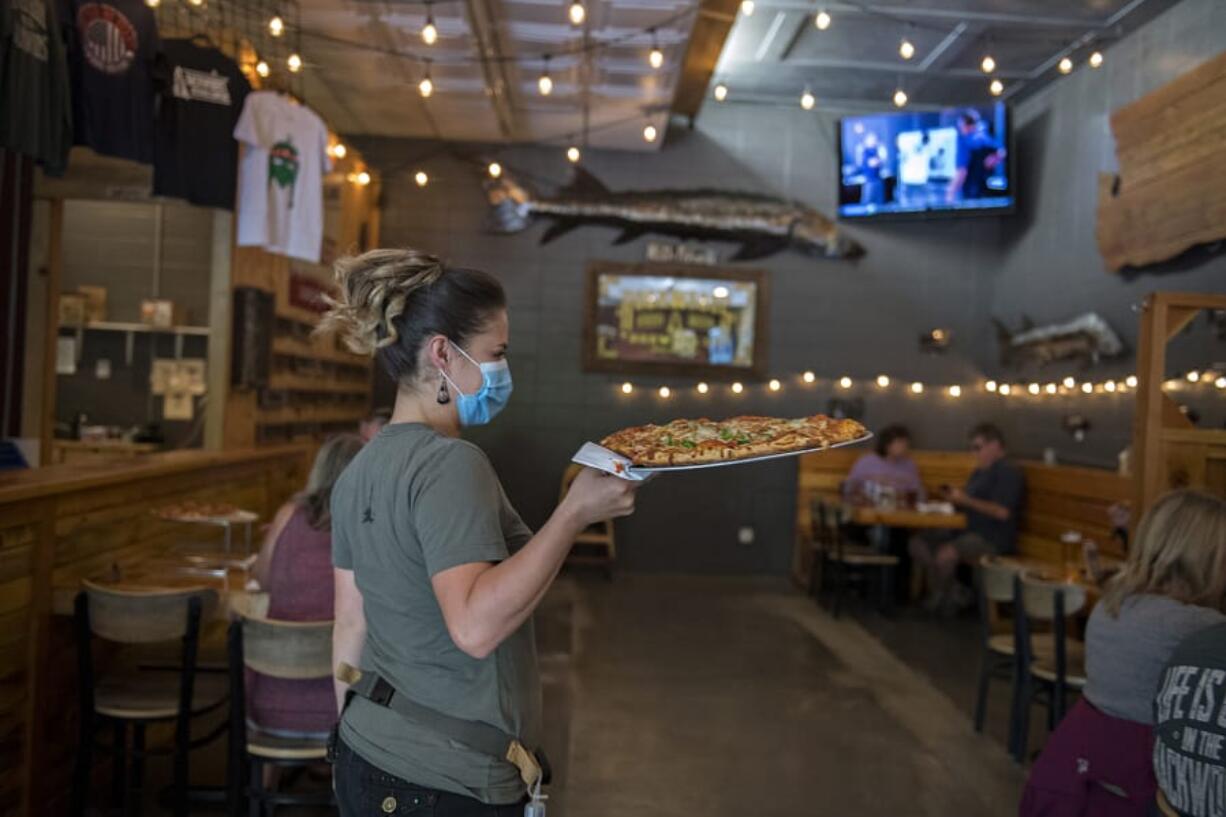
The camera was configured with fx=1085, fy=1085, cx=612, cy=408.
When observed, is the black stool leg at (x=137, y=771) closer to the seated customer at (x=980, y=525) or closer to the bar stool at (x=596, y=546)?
the bar stool at (x=596, y=546)

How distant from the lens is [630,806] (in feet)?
14.4

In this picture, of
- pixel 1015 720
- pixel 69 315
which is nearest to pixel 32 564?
pixel 1015 720

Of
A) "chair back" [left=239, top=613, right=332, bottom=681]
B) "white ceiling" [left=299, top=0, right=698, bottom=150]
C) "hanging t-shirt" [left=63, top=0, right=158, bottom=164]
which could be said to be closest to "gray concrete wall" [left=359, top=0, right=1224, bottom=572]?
"white ceiling" [left=299, top=0, right=698, bottom=150]

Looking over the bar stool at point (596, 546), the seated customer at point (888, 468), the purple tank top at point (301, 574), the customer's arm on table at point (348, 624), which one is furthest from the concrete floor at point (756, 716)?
the customer's arm on table at point (348, 624)

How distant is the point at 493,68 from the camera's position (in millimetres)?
7965

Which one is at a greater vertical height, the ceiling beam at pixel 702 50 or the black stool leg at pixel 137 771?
the ceiling beam at pixel 702 50

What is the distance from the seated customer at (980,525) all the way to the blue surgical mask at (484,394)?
23.6 ft

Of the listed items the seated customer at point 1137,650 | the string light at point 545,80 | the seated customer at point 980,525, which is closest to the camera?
the seated customer at point 1137,650

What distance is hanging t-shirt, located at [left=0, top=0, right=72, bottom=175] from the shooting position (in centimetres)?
427

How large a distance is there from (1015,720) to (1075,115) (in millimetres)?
5360

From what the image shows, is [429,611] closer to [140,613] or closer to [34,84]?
[140,613]

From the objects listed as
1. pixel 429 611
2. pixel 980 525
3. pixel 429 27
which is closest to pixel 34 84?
pixel 429 27

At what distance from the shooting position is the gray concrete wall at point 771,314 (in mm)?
10219

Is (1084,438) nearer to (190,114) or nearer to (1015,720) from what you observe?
(1015,720)
